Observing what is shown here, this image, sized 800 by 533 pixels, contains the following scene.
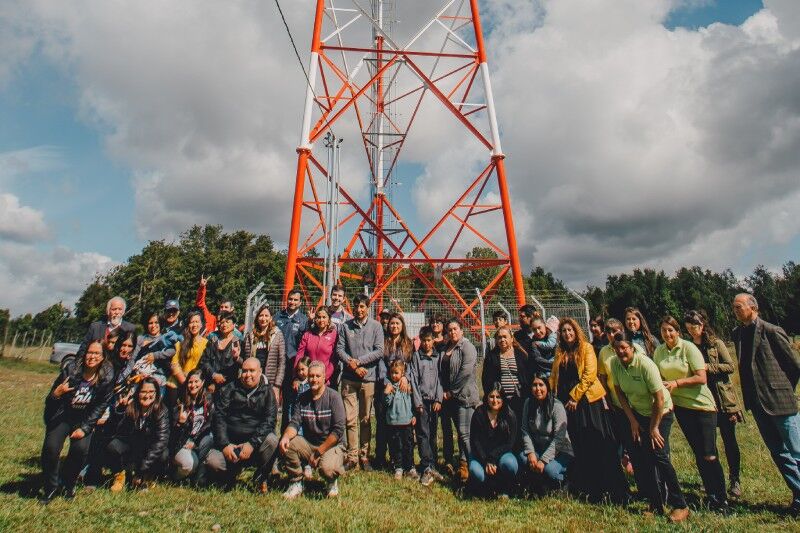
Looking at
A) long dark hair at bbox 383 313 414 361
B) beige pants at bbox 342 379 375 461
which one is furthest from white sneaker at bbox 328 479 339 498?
long dark hair at bbox 383 313 414 361

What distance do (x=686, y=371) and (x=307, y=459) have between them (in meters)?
3.69

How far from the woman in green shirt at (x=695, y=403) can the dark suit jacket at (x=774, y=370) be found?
0.40m

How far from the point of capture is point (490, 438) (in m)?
A: 4.61

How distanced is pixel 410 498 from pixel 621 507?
188 cm

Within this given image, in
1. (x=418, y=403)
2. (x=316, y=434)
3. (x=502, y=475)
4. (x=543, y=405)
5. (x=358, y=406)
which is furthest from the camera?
(x=358, y=406)

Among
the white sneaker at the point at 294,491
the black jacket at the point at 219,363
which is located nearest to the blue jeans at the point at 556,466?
the white sneaker at the point at 294,491

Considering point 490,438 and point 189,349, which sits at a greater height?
point 189,349

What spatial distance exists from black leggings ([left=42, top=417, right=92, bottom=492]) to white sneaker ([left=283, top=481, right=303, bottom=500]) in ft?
6.29

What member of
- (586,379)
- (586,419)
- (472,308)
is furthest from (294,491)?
(472,308)

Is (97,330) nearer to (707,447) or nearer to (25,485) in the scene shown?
(25,485)

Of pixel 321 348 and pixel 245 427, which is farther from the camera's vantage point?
pixel 321 348

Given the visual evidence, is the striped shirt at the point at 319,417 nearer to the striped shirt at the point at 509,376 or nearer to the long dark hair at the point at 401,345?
the long dark hair at the point at 401,345

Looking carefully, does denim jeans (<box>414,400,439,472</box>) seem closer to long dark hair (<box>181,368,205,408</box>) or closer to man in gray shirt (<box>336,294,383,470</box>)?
man in gray shirt (<box>336,294,383,470</box>)

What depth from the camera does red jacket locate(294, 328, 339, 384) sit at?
205 inches
